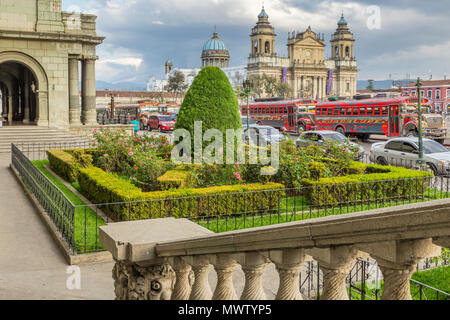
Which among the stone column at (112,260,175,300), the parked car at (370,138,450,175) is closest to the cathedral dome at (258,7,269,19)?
the parked car at (370,138,450,175)

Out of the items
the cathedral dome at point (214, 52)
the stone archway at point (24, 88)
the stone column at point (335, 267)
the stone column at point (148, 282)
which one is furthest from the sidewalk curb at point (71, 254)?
the cathedral dome at point (214, 52)

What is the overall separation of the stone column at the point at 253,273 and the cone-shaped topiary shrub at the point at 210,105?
11.0 metres

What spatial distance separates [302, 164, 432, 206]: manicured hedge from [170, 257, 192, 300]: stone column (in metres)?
8.16

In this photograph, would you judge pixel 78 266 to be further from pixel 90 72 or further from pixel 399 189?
pixel 90 72

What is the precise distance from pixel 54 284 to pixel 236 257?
455 cm

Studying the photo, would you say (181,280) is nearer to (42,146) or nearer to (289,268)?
(289,268)

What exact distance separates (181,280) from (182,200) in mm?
6089

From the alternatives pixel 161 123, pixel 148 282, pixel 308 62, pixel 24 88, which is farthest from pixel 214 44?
pixel 148 282

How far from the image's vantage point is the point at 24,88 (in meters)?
36.9

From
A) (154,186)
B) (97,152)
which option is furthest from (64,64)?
(154,186)

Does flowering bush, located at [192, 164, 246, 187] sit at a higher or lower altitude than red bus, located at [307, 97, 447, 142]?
lower

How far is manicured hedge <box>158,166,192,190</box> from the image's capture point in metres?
12.2

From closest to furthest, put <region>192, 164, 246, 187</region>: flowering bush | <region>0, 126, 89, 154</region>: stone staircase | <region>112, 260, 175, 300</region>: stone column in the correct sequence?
<region>112, 260, 175, 300</region>: stone column, <region>192, 164, 246, 187</region>: flowering bush, <region>0, 126, 89, 154</region>: stone staircase

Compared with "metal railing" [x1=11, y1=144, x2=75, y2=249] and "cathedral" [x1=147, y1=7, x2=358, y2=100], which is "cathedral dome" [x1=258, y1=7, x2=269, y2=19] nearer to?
"cathedral" [x1=147, y1=7, x2=358, y2=100]
